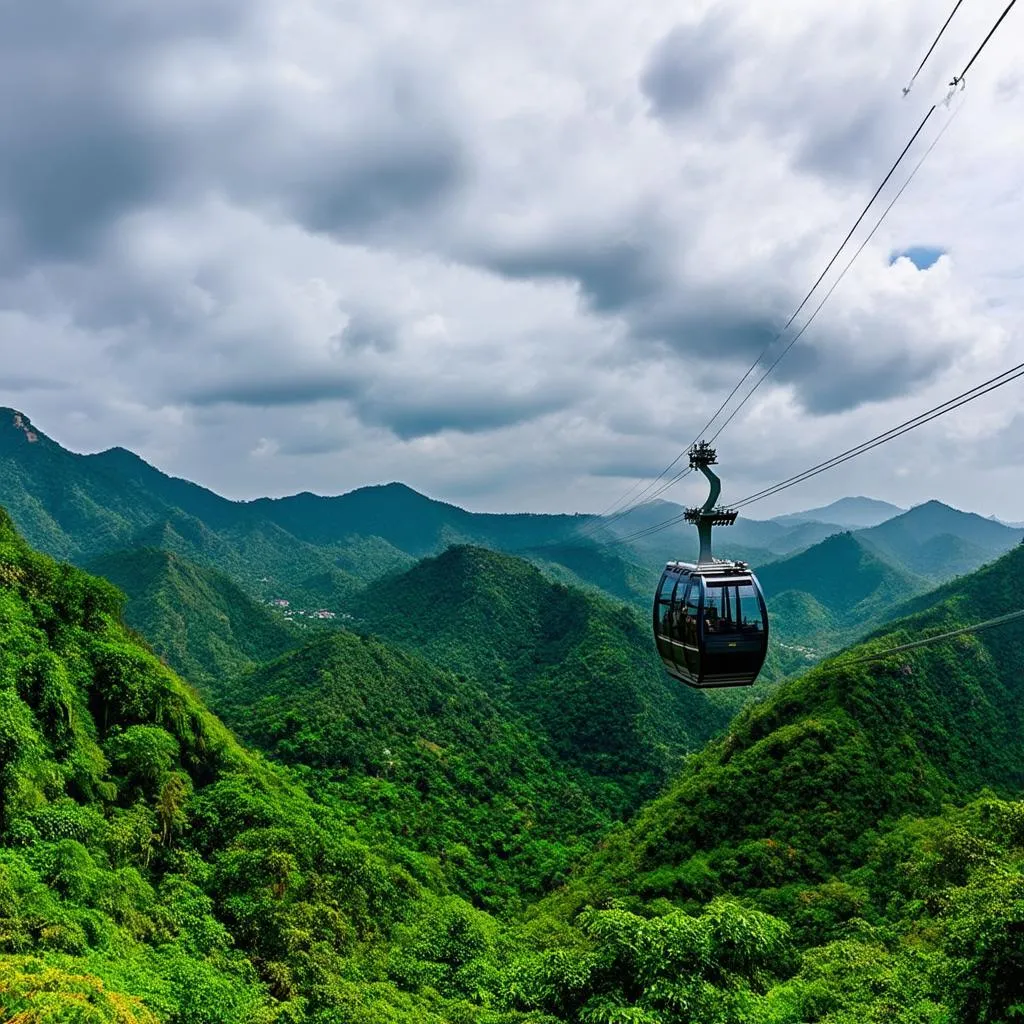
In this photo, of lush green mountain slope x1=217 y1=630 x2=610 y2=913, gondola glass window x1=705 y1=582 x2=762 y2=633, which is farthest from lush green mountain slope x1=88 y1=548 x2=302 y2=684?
gondola glass window x1=705 y1=582 x2=762 y2=633

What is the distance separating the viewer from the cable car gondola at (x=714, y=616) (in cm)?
1572

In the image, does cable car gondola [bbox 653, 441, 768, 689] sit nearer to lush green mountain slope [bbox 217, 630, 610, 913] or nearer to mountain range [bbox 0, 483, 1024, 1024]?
mountain range [bbox 0, 483, 1024, 1024]

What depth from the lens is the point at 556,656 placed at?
3868 inches

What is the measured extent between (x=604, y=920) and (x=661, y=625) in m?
7.55

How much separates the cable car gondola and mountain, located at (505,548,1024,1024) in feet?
22.5

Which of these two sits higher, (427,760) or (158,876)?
(158,876)

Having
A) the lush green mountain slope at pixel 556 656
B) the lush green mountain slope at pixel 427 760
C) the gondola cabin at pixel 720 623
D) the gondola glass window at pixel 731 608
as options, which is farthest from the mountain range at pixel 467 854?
the gondola glass window at pixel 731 608

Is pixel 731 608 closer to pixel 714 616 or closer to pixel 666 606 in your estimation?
pixel 714 616

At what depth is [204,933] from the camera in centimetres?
1884

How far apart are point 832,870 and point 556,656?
65491 millimetres

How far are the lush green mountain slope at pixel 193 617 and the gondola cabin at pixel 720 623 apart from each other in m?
79.3

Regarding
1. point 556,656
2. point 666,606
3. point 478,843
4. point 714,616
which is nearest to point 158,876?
point 666,606

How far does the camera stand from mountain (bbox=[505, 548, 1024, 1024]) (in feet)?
50.8

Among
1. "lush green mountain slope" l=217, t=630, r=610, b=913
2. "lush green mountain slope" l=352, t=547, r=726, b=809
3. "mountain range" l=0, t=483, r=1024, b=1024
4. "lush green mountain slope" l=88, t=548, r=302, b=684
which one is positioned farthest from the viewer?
"lush green mountain slope" l=88, t=548, r=302, b=684
